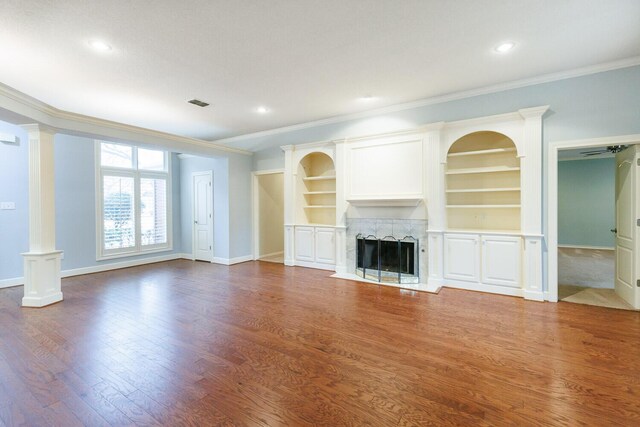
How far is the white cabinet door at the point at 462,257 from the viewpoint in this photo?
4320 millimetres

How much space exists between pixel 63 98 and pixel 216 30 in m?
3.43

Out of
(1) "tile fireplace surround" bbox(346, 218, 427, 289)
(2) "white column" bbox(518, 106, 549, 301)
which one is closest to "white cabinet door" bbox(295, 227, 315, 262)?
(1) "tile fireplace surround" bbox(346, 218, 427, 289)

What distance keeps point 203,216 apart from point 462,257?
565 cm

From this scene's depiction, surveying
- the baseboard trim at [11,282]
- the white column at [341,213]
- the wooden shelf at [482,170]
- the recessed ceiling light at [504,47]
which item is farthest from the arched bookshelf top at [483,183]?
the baseboard trim at [11,282]

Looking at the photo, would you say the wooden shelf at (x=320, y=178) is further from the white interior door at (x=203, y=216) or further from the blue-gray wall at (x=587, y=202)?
the blue-gray wall at (x=587, y=202)

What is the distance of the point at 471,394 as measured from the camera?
6.41 feet

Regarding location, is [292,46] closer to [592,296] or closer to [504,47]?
[504,47]

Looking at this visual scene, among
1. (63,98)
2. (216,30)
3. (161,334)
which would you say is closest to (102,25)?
(216,30)

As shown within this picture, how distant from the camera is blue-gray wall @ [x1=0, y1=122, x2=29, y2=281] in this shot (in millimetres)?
4684

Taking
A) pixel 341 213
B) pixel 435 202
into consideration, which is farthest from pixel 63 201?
pixel 435 202

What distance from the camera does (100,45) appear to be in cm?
303

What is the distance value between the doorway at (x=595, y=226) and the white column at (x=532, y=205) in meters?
0.15

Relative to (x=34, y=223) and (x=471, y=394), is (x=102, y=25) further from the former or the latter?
(x=471, y=394)

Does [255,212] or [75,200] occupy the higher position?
[75,200]
